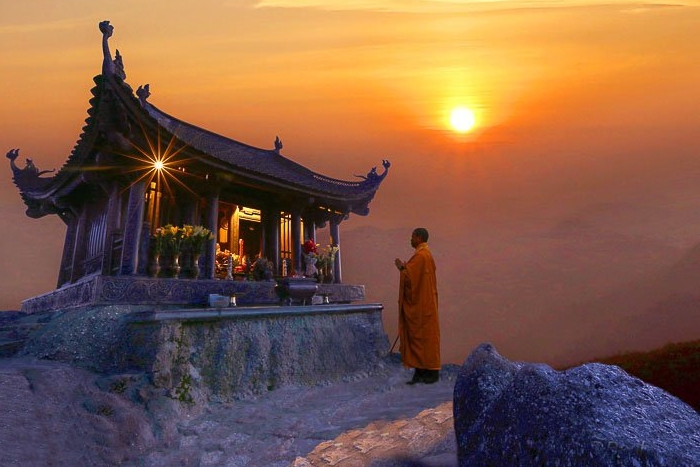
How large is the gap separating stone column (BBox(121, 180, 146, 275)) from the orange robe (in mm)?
5556

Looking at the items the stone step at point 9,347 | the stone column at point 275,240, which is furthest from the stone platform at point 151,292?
the stone column at point 275,240

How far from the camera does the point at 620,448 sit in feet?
5.46

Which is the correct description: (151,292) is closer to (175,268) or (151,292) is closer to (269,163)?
(175,268)

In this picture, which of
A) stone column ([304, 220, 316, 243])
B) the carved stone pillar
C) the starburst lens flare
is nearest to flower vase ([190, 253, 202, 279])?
the starburst lens flare

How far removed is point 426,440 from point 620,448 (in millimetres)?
3037

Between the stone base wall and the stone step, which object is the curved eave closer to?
the stone base wall

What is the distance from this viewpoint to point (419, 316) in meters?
6.96

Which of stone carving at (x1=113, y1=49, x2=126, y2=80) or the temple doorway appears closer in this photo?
stone carving at (x1=113, y1=49, x2=126, y2=80)

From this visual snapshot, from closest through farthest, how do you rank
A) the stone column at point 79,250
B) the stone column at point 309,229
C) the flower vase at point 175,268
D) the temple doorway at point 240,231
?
the flower vase at point 175,268
the stone column at point 79,250
the temple doorway at point 240,231
the stone column at point 309,229

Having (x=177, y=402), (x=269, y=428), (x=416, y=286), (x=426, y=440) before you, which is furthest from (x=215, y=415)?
(x=416, y=286)

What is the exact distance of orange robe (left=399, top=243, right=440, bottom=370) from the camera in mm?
6898

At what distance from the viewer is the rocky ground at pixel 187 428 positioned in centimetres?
404

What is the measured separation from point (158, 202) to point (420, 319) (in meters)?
6.99

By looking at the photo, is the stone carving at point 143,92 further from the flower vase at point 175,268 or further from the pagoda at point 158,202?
the flower vase at point 175,268
